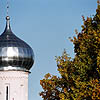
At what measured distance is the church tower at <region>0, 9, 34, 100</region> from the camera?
53.6 metres

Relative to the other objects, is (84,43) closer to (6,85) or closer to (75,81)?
(75,81)

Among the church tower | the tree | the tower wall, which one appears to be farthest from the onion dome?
the tree

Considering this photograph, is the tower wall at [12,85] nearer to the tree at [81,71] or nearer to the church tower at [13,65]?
the church tower at [13,65]

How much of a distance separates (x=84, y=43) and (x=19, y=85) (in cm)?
3160

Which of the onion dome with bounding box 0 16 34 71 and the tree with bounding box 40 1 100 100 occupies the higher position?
the onion dome with bounding box 0 16 34 71

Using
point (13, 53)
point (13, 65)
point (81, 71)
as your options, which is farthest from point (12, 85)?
point (81, 71)

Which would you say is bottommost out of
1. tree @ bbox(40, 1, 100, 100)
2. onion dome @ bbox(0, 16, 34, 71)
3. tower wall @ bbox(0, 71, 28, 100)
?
tree @ bbox(40, 1, 100, 100)

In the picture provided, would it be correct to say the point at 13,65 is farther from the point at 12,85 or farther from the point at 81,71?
the point at 81,71

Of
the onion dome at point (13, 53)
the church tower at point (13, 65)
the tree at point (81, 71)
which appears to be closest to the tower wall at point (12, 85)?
the church tower at point (13, 65)

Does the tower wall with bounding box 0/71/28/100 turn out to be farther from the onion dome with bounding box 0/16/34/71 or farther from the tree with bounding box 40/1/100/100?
the tree with bounding box 40/1/100/100

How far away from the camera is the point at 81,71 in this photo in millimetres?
23562

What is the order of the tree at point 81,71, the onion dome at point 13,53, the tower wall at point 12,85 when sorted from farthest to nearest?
the tower wall at point 12,85
the onion dome at point 13,53
the tree at point 81,71

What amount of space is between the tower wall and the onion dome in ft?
2.10

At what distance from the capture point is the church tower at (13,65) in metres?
53.6
